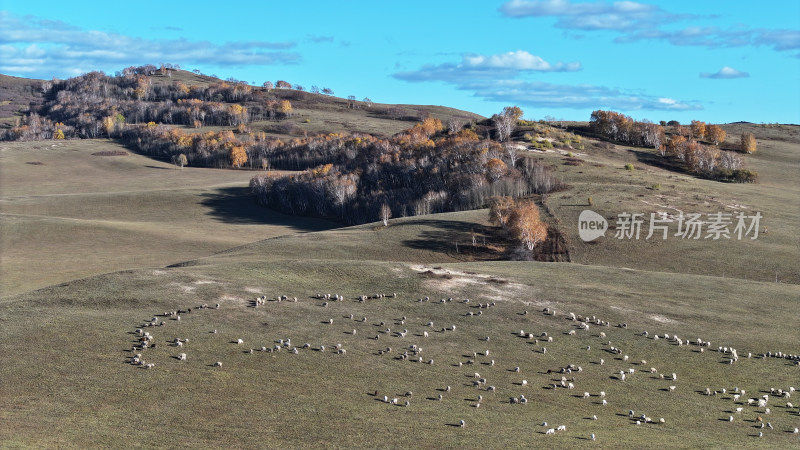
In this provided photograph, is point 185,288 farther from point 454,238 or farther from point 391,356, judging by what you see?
point 454,238

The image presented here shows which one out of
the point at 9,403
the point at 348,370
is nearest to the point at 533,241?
the point at 348,370

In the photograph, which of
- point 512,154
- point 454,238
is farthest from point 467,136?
point 454,238

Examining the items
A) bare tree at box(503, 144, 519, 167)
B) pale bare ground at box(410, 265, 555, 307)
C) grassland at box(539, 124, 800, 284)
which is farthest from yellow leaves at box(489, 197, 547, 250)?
bare tree at box(503, 144, 519, 167)

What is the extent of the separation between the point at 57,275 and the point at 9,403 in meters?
58.7

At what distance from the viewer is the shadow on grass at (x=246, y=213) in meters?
156

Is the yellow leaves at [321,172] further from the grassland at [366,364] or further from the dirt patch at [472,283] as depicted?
the grassland at [366,364]

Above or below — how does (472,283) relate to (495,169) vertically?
below

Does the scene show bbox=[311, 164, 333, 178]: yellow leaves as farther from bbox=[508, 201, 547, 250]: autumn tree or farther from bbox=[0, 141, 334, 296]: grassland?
bbox=[508, 201, 547, 250]: autumn tree

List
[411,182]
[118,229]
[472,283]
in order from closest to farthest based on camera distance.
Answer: [472,283] < [118,229] < [411,182]

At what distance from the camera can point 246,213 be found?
16525 centimetres

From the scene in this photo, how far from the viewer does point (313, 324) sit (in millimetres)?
50938

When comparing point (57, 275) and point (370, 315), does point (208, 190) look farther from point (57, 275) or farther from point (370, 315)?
point (370, 315)

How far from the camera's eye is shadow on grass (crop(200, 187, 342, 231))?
156000mm

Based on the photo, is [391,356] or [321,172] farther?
[321,172]
